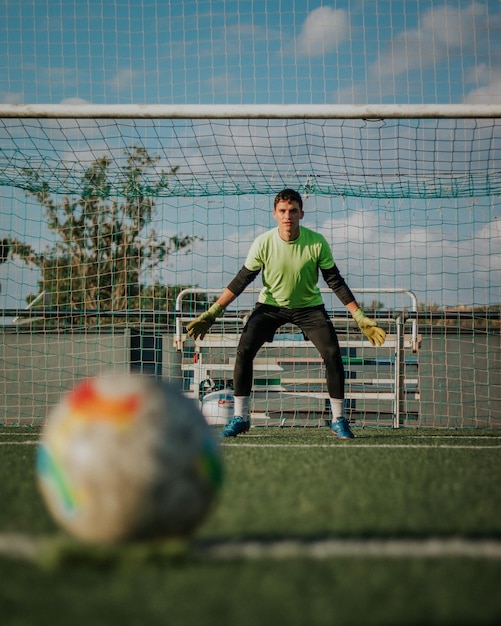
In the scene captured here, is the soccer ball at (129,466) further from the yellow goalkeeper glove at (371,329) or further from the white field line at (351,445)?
the yellow goalkeeper glove at (371,329)

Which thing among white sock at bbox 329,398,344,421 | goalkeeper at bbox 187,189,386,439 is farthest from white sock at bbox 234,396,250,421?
white sock at bbox 329,398,344,421

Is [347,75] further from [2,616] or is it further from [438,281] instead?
[2,616]

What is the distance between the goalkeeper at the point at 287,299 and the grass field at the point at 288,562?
250 cm

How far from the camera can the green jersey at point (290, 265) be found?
20.6ft

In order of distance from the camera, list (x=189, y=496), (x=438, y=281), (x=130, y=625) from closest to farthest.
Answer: (x=130, y=625), (x=189, y=496), (x=438, y=281)

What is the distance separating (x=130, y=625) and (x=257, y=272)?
4.96 metres

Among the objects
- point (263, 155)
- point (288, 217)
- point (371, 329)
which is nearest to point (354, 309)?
point (371, 329)

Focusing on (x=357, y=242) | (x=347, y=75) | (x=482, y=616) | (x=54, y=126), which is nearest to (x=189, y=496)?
(x=482, y=616)

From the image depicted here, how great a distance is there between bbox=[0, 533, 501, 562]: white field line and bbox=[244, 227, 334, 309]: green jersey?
396cm

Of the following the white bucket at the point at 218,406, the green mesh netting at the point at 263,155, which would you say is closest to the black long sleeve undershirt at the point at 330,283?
the green mesh netting at the point at 263,155

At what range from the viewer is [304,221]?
28.7 feet

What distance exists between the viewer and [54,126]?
7332 millimetres

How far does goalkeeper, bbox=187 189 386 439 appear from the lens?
6172 millimetres

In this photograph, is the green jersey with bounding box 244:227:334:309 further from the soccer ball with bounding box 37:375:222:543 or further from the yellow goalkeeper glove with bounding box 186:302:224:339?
the soccer ball with bounding box 37:375:222:543
